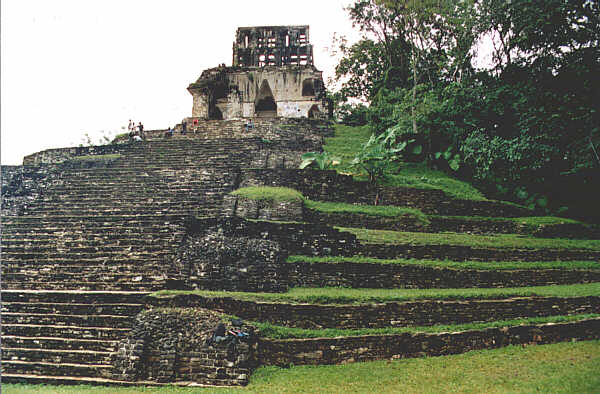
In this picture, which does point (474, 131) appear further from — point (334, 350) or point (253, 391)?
point (253, 391)

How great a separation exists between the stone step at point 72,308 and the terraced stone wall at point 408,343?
2501mm

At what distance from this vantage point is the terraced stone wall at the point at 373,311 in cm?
716

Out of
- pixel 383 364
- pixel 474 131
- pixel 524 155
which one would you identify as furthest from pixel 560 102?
pixel 383 364

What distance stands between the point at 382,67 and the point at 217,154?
12316mm

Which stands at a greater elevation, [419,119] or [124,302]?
[419,119]

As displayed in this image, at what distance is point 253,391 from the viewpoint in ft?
19.2

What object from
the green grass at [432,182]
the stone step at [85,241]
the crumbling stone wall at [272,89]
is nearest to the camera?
the stone step at [85,241]

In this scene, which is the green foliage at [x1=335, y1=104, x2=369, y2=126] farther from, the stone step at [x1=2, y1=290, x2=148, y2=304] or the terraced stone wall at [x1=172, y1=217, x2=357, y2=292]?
the stone step at [x1=2, y1=290, x2=148, y2=304]

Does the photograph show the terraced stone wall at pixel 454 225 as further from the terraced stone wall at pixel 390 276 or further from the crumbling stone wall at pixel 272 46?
the crumbling stone wall at pixel 272 46

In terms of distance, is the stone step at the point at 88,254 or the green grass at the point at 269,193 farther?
the green grass at the point at 269,193

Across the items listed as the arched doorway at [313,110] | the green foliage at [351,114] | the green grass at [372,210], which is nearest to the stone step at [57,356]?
the green grass at [372,210]

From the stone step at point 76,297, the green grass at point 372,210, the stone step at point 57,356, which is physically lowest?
the stone step at point 57,356

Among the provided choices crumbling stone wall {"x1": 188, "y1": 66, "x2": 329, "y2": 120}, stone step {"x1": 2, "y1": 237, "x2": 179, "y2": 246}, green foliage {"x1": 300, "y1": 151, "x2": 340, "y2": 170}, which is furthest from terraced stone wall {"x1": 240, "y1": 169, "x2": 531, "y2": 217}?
crumbling stone wall {"x1": 188, "y1": 66, "x2": 329, "y2": 120}

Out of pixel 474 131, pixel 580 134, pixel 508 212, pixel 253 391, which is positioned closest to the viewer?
pixel 253 391
